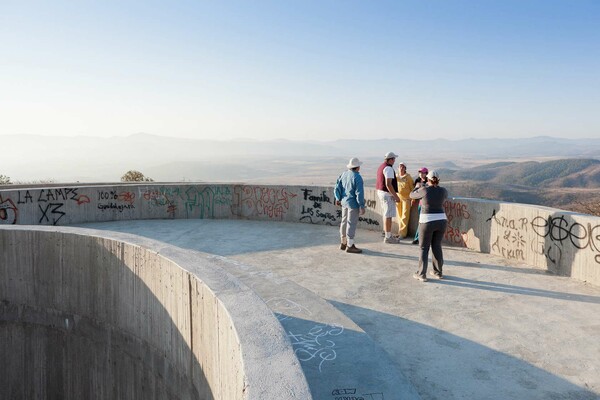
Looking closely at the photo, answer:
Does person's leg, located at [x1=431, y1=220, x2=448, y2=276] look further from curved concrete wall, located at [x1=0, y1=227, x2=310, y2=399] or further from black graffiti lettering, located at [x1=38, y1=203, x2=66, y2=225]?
black graffiti lettering, located at [x1=38, y1=203, x2=66, y2=225]

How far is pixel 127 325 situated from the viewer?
227 inches

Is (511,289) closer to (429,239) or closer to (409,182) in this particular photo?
(429,239)

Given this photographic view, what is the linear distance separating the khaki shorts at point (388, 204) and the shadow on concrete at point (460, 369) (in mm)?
4433

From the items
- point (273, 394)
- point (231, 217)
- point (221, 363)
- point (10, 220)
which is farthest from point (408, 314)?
point (10, 220)

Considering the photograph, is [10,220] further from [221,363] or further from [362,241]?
[221,363]

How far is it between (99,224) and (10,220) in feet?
6.41

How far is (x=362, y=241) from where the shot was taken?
9.59m

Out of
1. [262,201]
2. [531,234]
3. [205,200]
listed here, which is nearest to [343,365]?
[531,234]

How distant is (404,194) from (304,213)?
3114mm

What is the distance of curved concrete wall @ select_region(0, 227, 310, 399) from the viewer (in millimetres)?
3166

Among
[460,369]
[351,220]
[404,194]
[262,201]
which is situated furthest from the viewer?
[262,201]

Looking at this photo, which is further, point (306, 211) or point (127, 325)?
point (306, 211)

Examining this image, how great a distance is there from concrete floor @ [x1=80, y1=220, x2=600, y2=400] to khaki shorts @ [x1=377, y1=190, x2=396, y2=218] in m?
0.67

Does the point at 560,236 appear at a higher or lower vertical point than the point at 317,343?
higher
